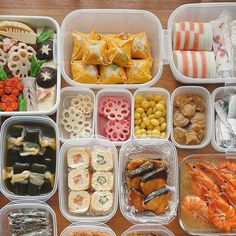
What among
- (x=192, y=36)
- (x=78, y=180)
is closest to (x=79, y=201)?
(x=78, y=180)

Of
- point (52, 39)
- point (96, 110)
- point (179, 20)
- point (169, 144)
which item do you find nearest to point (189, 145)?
point (169, 144)

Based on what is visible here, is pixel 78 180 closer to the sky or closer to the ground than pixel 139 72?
closer to the ground

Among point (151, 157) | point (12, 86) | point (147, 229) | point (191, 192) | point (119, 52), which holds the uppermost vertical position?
point (119, 52)

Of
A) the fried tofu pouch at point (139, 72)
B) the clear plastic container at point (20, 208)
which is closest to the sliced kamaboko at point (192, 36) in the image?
the fried tofu pouch at point (139, 72)

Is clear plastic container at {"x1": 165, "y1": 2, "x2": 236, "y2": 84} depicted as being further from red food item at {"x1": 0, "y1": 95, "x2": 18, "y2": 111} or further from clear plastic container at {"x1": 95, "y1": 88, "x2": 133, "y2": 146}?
red food item at {"x1": 0, "y1": 95, "x2": 18, "y2": 111}

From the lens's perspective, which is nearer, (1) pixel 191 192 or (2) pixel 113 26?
(1) pixel 191 192

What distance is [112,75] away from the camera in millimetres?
1616

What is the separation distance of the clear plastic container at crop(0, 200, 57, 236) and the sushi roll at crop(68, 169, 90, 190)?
0.10 meters

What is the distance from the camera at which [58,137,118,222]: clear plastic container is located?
155cm

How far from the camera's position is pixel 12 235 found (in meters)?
1.56

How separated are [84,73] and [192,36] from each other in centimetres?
38

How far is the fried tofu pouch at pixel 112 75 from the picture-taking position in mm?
1619

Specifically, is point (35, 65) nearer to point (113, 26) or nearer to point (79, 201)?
point (113, 26)

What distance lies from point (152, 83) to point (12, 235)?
2.19ft
